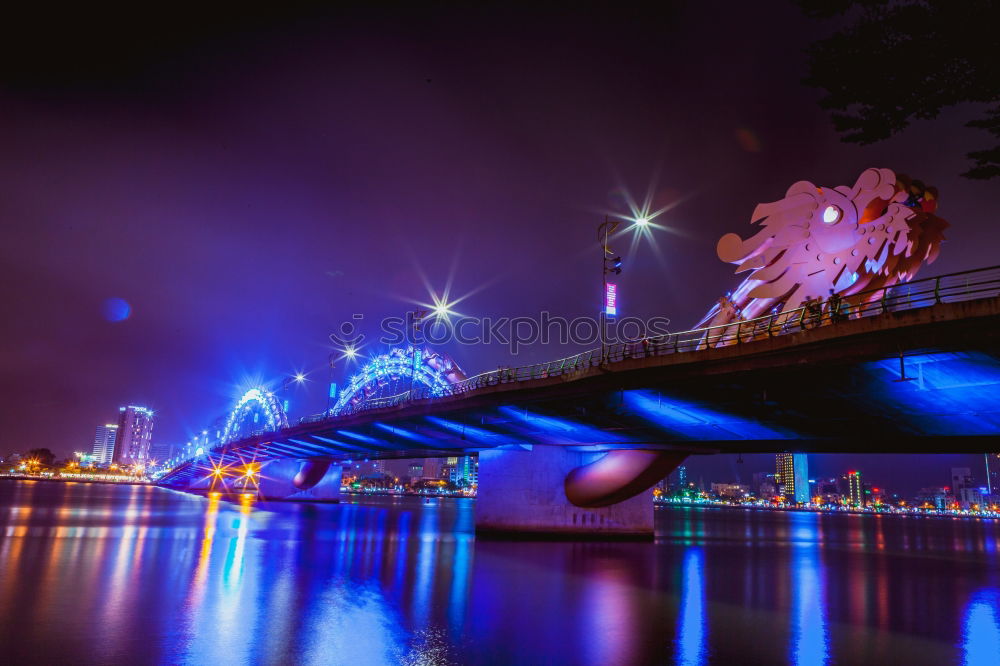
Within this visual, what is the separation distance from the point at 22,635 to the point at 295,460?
401 ft

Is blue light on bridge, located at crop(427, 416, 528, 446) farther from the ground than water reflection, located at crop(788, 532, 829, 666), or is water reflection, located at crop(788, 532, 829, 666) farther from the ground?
blue light on bridge, located at crop(427, 416, 528, 446)

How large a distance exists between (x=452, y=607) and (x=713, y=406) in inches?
761

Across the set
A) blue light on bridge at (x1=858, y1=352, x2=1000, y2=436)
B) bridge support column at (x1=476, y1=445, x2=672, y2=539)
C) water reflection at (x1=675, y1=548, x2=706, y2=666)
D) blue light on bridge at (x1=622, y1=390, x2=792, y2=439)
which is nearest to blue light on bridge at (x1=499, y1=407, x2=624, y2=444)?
bridge support column at (x1=476, y1=445, x2=672, y2=539)

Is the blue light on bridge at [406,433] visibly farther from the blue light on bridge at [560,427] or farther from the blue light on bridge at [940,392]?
the blue light on bridge at [940,392]

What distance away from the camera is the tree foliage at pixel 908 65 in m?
19.2

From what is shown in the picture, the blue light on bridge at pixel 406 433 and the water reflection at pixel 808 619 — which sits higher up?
the blue light on bridge at pixel 406 433

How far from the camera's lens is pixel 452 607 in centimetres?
2034

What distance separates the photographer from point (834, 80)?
835 inches

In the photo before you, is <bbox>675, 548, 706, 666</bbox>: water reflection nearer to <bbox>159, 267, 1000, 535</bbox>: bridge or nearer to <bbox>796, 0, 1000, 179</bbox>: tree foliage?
<bbox>159, 267, 1000, 535</bbox>: bridge

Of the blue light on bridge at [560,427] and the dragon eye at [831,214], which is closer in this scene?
the dragon eye at [831,214]

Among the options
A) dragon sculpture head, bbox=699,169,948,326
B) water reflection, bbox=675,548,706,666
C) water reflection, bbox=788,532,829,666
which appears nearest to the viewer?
water reflection, bbox=675,548,706,666

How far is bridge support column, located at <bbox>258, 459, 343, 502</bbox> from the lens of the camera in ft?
417

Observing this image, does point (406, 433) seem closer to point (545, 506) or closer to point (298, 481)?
point (545, 506)

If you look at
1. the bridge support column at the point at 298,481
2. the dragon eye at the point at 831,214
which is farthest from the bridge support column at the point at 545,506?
the bridge support column at the point at 298,481
